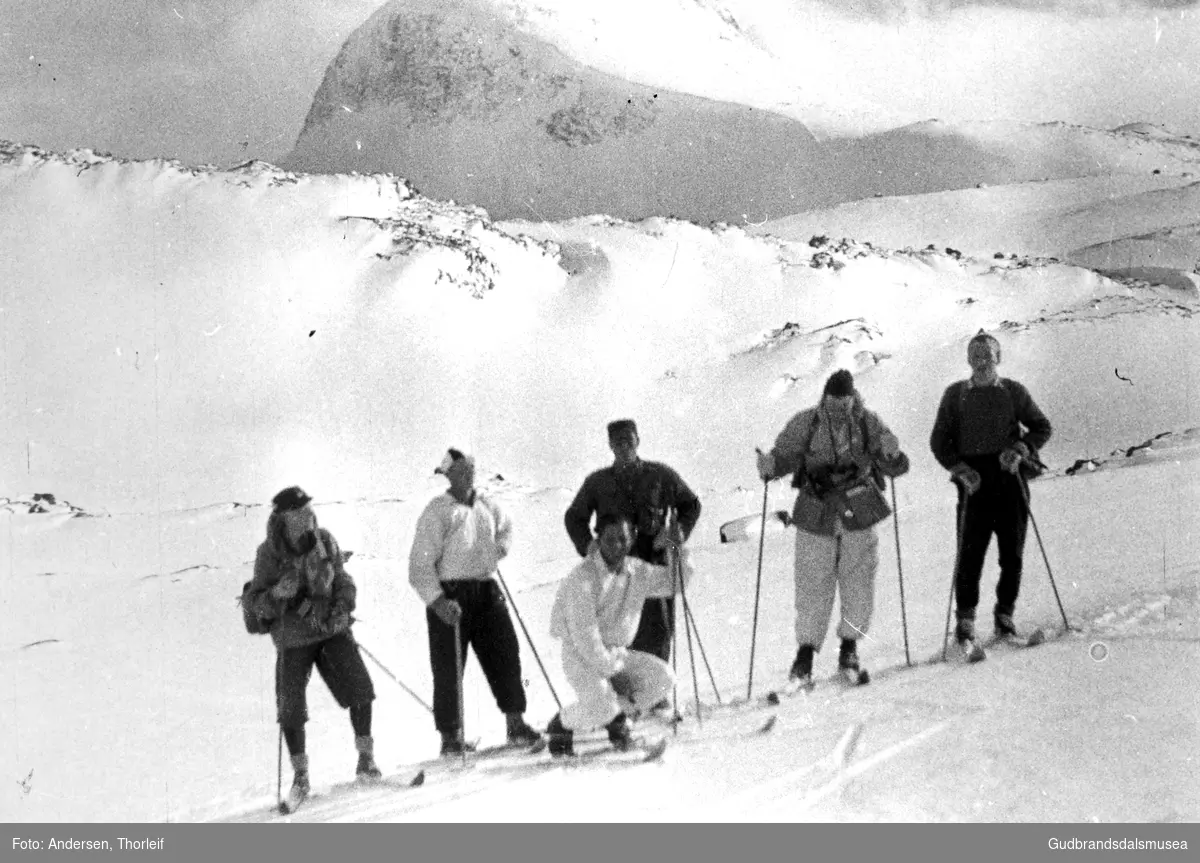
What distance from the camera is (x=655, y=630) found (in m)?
4.21

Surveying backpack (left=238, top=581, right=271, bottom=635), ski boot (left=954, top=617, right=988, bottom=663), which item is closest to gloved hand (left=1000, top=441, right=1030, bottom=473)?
ski boot (left=954, top=617, right=988, bottom=663)

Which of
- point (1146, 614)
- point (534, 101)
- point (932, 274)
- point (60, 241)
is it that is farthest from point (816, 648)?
point (60, 241)

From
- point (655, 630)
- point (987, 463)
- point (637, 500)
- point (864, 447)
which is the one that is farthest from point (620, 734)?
point (987, 463)

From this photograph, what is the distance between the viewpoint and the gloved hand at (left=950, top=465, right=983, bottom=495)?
4348mm

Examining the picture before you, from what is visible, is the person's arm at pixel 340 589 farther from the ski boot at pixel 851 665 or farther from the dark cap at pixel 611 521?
the ski boot at pixel 851 665

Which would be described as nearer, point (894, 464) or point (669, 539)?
point (669, 539)

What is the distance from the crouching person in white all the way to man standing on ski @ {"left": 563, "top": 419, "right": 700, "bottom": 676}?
10cm

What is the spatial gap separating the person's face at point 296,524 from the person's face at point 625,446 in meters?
0.98

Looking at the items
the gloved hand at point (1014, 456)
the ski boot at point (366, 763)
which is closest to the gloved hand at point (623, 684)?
the ski boot at point (366, 763)

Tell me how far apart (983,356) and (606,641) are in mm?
1681

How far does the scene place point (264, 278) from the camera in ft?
16.4

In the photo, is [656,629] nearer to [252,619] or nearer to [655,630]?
[655,630]

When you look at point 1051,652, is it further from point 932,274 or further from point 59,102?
point 59,102

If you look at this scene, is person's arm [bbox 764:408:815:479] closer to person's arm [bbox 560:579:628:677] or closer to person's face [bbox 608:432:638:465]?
person's face [bbox 608:432:638:465]
